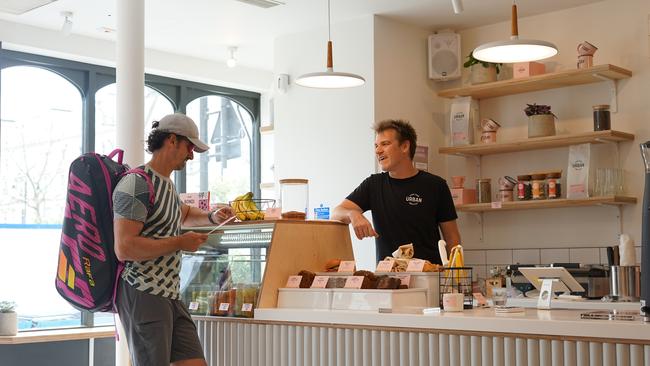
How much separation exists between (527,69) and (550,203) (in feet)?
3.34

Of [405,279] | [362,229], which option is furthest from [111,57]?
[405,279]

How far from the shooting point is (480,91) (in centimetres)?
669

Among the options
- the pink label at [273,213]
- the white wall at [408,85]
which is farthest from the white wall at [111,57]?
the pink label at [273,213]

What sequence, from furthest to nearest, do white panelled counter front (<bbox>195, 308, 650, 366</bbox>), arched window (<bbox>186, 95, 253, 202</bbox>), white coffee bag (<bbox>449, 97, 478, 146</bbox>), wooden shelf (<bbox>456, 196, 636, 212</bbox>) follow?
1. arched window (<bbox>186, 95, 253, 202</bbox>)
2. white coffee bag (<bbox>449, 97, 478, 146</bbox>)
3. wooden shelf (<bbox>456, 196, 636, 212</bbox>)
4. white panelled counter front (<bbox>195, 308, 650, 366</bbox>)

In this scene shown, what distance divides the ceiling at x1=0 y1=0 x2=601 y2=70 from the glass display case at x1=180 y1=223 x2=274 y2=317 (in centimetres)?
266

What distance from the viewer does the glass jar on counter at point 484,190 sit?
666 cm

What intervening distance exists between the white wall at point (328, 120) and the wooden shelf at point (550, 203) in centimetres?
85

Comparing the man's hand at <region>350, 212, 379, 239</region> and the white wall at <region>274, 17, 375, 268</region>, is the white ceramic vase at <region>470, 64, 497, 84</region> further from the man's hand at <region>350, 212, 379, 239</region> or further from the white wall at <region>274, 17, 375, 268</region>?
the man's hand at <region>350, 212, 379, 239</region>

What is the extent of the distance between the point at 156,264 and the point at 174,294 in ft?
0.48

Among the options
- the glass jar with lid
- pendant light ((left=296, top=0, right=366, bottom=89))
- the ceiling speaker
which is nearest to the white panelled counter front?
pendant light ((left=296, top=0, right=366, bottom=89))

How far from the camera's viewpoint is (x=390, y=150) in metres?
4.53

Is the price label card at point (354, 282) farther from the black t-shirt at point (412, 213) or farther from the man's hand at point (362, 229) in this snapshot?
the black t-shirt at point (412, 213)

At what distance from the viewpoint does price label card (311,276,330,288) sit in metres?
3.83

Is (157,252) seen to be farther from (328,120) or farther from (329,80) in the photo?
(328,120)
